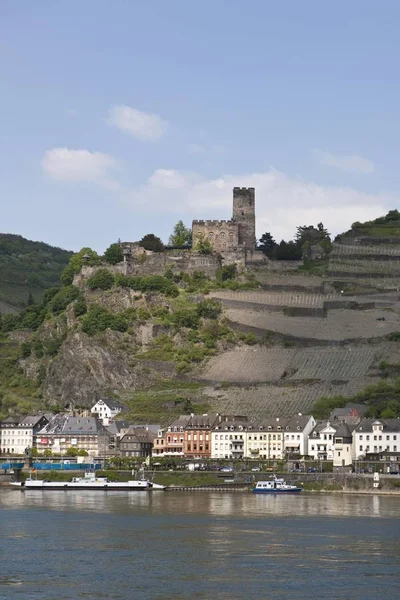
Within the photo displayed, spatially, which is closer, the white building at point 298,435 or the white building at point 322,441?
the white building at point 322,441

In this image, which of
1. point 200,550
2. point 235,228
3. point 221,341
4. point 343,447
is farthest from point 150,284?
point 200,550

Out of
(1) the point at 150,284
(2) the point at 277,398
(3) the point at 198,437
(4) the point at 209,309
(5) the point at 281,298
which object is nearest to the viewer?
(3) the point at 198,437

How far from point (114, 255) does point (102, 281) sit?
15.4 ft

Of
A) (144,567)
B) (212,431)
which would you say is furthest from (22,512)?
(212,431)

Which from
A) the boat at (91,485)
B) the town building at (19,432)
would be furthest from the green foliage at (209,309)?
the boat at (91,485)

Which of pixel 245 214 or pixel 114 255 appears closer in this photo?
pixel 114 255

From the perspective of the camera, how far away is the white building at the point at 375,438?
9350cm

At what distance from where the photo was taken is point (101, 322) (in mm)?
118938

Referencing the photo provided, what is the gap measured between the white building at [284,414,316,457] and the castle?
33825 millimetres

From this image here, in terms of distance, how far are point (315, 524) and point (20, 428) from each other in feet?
161

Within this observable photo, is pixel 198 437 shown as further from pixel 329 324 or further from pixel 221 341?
pixel 329 324

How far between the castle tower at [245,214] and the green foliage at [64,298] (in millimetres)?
15977

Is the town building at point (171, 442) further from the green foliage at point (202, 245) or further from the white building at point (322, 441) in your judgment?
the green foliage at point (202, 245)

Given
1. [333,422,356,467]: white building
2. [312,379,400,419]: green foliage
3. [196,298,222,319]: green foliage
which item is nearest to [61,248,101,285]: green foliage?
[196,298,222,319]: green foliage
